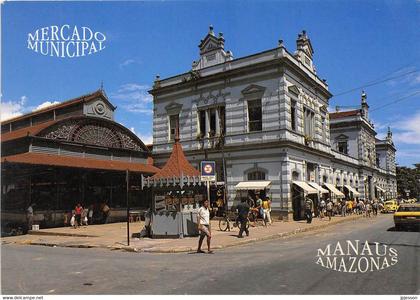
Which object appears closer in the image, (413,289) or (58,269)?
(413,289)

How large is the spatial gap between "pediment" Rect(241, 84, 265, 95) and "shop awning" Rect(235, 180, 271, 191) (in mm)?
6270

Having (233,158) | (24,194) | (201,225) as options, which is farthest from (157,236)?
(233,158)

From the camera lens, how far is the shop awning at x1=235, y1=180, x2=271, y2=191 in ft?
92.8

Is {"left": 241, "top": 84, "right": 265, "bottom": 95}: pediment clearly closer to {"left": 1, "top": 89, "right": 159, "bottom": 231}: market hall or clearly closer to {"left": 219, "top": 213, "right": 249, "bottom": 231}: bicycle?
{"left": 219, "top": 213, "right": 249, "bottom": 231}: bicycle

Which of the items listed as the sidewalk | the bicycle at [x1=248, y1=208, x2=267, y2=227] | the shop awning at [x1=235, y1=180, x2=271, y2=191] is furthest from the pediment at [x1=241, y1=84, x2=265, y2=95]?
the sidewalk

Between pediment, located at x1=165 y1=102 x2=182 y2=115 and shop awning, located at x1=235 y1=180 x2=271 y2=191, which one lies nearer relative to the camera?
shop awning, located at x1=235 y1=180 x2=271 y2=191

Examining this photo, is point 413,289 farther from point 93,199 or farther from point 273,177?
point 93,199

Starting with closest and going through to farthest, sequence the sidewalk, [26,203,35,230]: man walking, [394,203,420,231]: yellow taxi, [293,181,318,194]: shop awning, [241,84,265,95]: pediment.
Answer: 1. the sidewalk
2. [394,203,420,231]: yellow taxi
3. [26,203,35,230]: man walking
4. [293,181,318,194]: shop awning
5. [241,84,265,95]: pediment

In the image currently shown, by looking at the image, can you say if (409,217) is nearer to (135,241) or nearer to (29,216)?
(135,241)

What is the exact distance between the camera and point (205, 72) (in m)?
32.4

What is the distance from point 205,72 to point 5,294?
25988 millimetres

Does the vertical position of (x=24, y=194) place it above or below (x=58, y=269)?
above

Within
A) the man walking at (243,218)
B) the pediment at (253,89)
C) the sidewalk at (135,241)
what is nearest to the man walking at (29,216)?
the sidewalk at (135,241)

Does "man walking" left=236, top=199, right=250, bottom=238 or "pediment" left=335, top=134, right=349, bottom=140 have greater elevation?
"pediment" left=335, top=134, right=349, bottom=140
